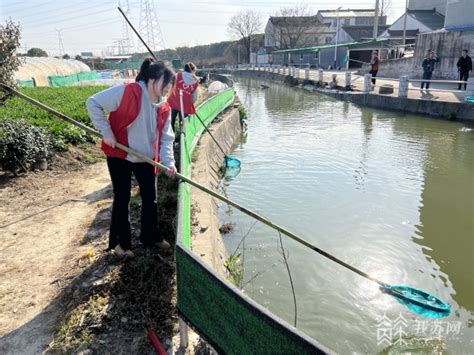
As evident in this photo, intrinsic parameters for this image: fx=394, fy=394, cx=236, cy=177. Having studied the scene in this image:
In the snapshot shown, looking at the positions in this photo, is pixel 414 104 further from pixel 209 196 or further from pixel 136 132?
pixel 136 132

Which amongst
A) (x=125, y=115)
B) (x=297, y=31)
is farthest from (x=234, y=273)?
(x=297, y=31)

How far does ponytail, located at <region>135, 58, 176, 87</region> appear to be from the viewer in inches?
131

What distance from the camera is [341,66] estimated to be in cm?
4434

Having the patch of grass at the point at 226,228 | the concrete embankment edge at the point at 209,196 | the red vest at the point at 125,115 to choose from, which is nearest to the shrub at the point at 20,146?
the concrete embankment edge at the point at 209,196

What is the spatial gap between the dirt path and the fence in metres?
1.27

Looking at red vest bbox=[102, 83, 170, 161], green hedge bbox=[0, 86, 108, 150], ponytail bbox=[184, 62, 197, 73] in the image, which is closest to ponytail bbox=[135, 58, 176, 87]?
red vest bbox=[102, 83, 170, 161]

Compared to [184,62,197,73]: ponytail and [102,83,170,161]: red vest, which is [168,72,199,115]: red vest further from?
[102,83,170,161]: red vest

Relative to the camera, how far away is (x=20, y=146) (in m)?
6.27

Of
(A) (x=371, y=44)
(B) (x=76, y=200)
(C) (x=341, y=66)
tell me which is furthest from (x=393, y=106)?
(C) (x=341, y=66)

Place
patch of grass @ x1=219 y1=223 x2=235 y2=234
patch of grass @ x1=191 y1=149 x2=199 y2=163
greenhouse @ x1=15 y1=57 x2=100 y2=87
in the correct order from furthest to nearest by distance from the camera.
Result: greenhouse @ x1=15 y1=57 x2=100 y2=87, patch of grass @ x1=191 y1=149 x2=199 y2=163, patch of grass @ x1=219 y1=223 x2=235 y2=234

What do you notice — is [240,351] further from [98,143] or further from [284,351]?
[98,143]

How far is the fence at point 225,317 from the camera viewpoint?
5.89 feet

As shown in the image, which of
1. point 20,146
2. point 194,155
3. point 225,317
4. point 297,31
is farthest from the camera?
point 297,31

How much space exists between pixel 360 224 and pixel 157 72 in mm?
4515
